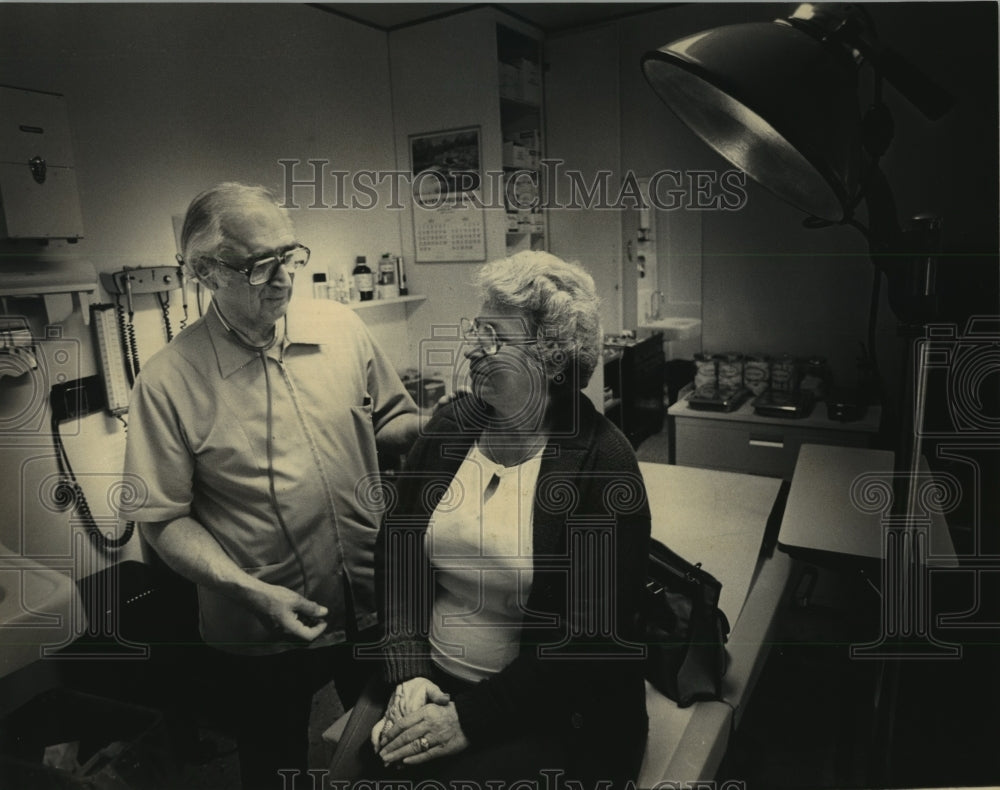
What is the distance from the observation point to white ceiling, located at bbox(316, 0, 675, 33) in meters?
1.34

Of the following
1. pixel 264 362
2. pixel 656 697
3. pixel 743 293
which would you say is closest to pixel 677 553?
pixel 656 697

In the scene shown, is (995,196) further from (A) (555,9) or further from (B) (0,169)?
(B) (0,169)

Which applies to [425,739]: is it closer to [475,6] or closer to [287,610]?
[287,610]

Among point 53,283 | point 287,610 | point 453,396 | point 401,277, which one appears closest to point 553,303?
point 453,396

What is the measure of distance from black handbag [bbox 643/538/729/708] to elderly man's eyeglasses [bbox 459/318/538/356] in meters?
0.43

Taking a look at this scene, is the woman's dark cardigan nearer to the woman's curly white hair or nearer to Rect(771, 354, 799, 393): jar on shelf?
the woman's curly white hair

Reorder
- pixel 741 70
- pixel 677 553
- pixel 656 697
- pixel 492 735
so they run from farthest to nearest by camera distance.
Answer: pixel 677 553, pixel 656 697, pixel 492 735, pixel 741 70

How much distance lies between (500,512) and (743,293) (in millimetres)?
637

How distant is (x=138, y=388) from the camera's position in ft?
3.85

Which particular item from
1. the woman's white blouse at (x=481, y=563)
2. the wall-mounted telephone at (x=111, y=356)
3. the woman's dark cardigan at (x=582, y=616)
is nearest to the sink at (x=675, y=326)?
the woman's dark cardigan at (x=582, y=616)

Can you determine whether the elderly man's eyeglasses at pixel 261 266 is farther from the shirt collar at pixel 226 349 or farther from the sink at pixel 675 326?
the sink at pixel 675 326

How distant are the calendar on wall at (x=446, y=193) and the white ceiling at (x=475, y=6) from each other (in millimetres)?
229

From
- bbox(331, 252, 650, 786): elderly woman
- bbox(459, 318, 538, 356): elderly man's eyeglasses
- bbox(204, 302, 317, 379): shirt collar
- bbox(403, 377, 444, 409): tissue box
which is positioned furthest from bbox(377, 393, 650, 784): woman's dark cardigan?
bbox(204, 302, 317, 379): shirt collar

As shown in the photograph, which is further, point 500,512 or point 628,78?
point 628,78
